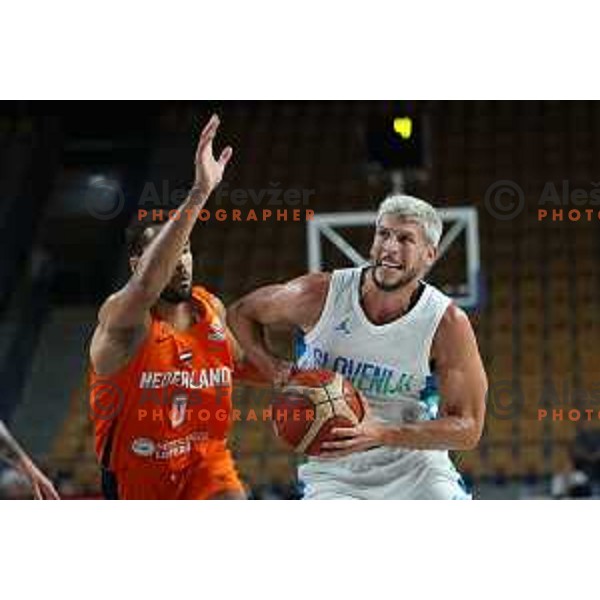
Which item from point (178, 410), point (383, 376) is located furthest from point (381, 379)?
point (178, 410)

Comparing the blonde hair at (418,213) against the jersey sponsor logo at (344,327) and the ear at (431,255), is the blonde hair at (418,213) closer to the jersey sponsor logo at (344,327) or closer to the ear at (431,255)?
the ear at (431,255)

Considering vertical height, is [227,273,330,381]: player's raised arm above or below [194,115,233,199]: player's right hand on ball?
below

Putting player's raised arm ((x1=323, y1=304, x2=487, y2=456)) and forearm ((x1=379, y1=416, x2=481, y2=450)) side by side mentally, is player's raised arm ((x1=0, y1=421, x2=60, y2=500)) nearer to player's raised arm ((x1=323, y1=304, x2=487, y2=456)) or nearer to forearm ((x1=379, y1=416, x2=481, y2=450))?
player's raised arm ((x1=323, y1=304, x2=487, y2=456))

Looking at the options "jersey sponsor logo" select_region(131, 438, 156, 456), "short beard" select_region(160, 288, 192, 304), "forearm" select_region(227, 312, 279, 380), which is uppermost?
"short beard" select_region(160, 288, 192, 304)

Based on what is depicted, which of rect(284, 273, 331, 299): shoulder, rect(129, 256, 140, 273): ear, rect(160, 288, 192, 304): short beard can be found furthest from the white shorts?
rect(129, 256, 140, 273): ear

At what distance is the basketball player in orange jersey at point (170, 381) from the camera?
21.7 feet

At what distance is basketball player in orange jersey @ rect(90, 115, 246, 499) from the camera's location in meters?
6.61

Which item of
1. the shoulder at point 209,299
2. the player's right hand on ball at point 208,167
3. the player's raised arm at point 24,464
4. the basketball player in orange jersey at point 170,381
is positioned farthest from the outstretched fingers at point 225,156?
the player's raised arm at point 24,464

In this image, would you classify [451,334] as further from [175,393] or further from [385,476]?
[175,393]

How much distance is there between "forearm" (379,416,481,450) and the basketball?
0.13m

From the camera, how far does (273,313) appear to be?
262 inches

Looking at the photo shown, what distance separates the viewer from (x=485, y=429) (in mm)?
6684
